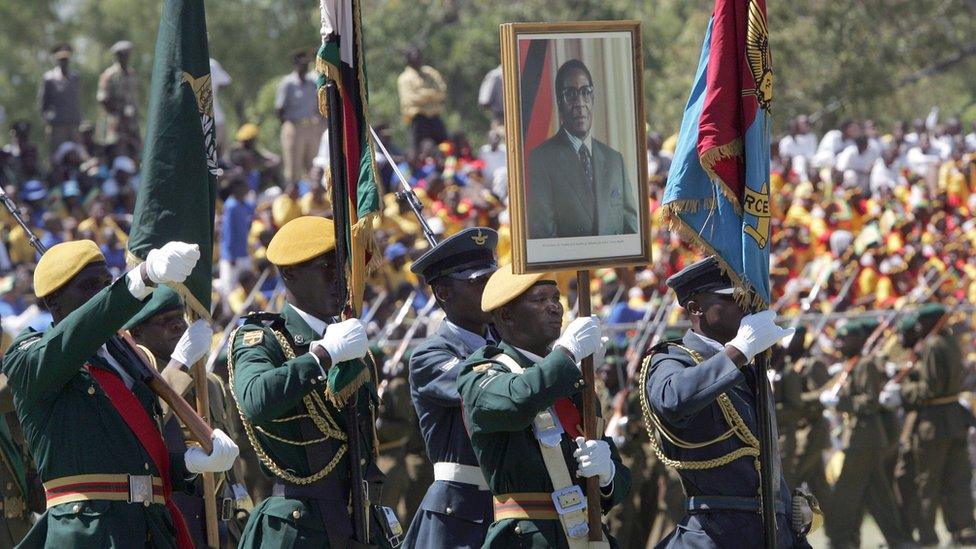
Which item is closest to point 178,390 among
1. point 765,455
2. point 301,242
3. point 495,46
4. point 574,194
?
point 301,242

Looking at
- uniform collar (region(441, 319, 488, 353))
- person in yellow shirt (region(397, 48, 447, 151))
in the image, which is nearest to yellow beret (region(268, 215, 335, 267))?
uniform collar (region(441, 319, 488, 353))

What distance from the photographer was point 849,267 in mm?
18516

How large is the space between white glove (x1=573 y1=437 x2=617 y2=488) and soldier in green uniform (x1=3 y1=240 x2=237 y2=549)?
4.22 ft

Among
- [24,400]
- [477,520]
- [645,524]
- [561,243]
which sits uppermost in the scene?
[561,243]

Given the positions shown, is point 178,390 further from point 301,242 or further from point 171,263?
point 171,263

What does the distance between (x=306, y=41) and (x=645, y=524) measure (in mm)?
32223

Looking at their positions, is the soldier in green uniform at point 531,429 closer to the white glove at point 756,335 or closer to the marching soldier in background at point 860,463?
the white glove at point 756,335

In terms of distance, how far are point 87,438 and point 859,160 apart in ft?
61.3

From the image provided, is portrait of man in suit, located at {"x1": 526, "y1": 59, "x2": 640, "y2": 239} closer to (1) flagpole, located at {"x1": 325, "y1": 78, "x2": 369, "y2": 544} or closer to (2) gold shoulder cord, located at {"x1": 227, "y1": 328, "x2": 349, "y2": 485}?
(1) flagpole, located at {"x1": 325, "y1": 78, "x2": 369, "y2": 544}

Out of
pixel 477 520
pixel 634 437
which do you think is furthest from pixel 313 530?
pixel 634 437

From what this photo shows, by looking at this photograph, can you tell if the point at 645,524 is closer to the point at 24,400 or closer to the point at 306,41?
the point at 24,400

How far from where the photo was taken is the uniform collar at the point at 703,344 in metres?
6.97

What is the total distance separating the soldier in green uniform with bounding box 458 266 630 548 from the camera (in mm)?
6215

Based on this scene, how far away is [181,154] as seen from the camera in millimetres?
6879
